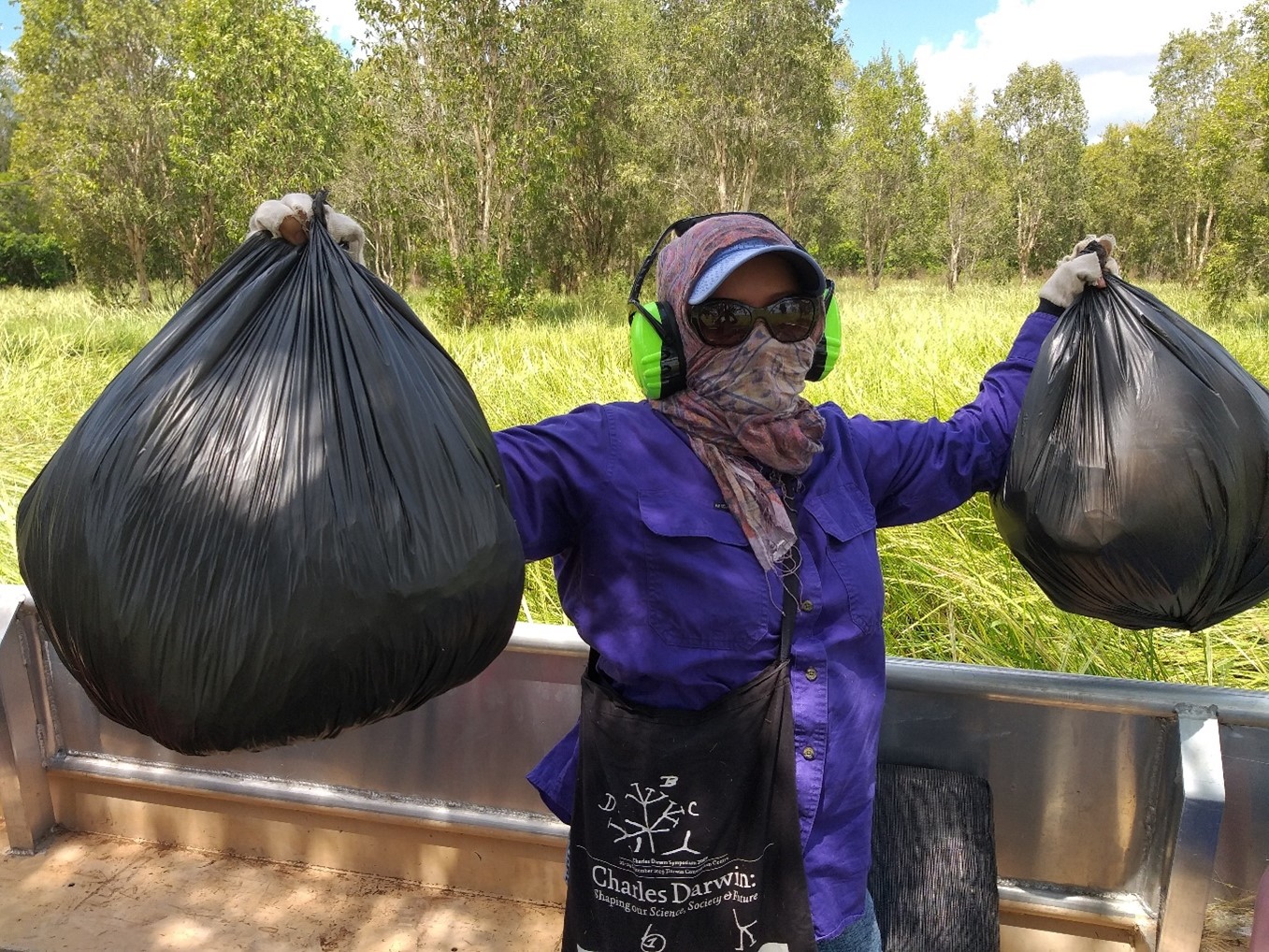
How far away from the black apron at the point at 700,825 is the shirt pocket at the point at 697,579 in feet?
0.20

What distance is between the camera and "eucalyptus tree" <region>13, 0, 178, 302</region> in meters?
14.5

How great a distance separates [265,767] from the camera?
2314 millimetres

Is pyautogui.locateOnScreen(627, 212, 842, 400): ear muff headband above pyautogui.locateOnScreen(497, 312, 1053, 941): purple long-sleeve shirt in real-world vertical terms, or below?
above

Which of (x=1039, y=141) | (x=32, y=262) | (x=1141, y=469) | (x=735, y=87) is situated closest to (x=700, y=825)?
(x=1141, y=469)

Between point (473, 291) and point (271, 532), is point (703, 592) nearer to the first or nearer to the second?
point (271, 532)

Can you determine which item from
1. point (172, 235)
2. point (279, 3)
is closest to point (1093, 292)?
point (279, 3)

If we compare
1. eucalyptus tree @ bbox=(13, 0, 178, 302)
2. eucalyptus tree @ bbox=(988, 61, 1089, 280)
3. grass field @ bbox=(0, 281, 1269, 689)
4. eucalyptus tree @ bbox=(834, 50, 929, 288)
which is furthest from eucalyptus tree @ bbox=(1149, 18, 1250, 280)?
eucalyptus tree @ bbox=(13, 0, 178, 302)

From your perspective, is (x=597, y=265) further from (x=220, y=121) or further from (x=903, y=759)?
(x=903, y=759)

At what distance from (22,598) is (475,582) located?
1914 millimetres

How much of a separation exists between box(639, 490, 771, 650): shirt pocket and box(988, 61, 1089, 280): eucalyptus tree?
29658mm

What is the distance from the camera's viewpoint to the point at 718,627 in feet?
4.19

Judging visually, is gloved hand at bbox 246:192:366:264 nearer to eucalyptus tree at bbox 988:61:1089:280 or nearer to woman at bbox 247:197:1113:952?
woman at bbox 247:197:1113:952

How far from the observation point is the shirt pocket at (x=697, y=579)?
4.18 ft

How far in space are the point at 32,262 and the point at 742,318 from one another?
3917 cm
